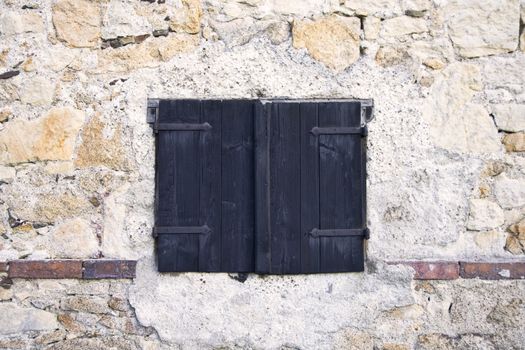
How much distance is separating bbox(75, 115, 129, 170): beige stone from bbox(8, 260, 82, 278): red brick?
0.56 m

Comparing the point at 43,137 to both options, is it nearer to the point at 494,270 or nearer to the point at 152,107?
the point at 152,107

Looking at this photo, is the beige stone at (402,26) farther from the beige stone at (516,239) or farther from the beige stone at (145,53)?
the beige stone at (516,239)

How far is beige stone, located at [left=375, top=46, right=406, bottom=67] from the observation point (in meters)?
3.72

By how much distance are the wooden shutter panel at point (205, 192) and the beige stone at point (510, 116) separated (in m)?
1.37

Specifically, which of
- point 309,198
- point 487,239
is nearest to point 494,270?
point 487,239

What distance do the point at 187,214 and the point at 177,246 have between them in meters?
0.18

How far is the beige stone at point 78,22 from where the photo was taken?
3742 mm

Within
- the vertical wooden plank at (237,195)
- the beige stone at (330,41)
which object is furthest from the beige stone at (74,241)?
the beige stone at (330,41)

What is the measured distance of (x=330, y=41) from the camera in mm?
3729

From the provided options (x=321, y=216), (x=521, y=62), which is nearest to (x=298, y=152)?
(x=321, y=216)

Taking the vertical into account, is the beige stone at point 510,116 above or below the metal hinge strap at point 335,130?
above

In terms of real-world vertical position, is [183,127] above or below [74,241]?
above

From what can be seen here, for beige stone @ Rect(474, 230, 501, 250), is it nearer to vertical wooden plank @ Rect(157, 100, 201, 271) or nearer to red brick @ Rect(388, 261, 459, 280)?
red brick @ Rect(388, 261, 459, 280)

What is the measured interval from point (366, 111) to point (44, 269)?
199 cm
